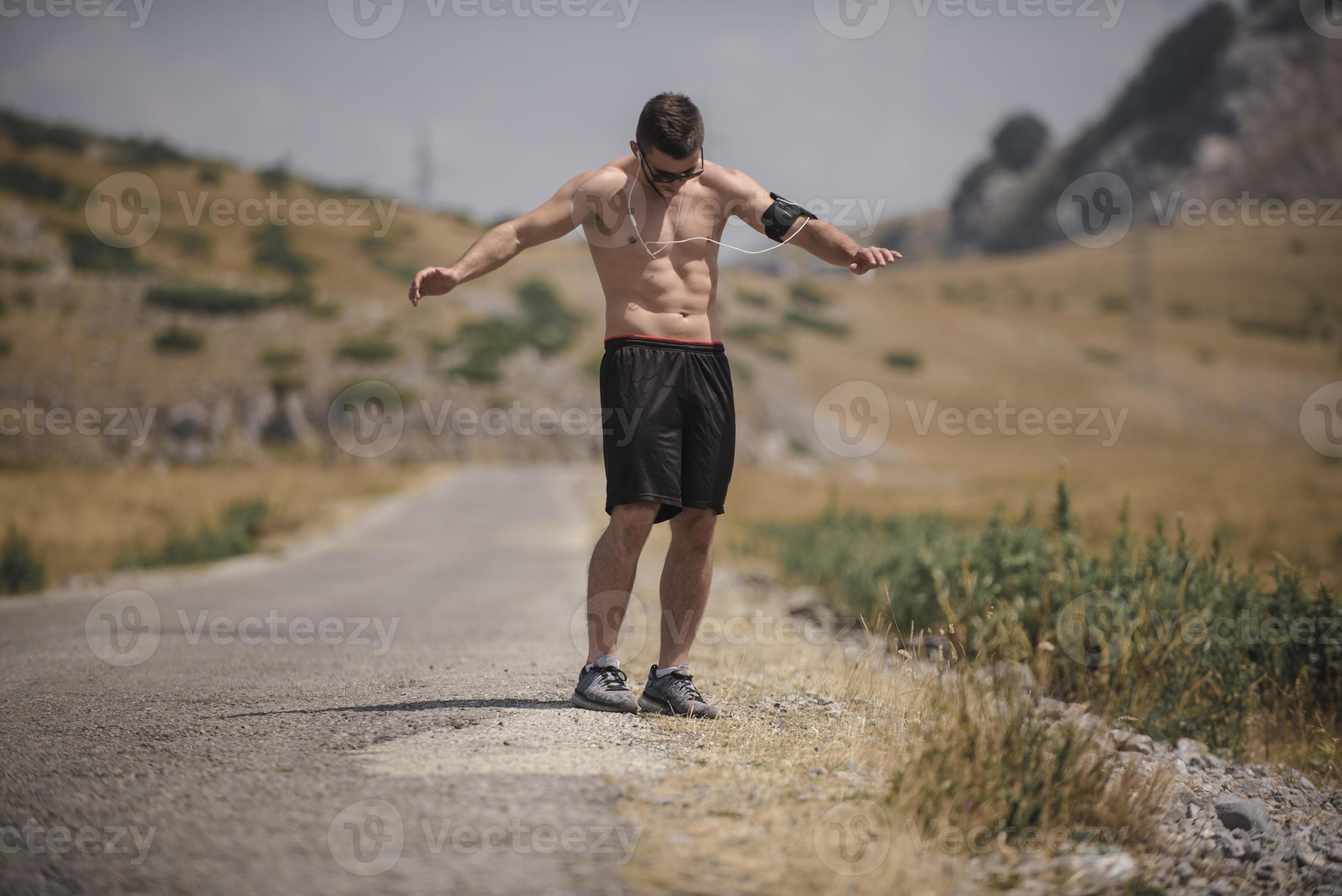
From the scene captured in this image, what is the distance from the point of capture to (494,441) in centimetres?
4181

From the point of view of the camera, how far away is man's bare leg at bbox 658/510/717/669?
11.9 feet

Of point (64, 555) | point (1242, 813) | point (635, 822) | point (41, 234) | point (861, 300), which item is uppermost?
point (861, 300)

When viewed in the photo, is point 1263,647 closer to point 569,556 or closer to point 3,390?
point 569,556

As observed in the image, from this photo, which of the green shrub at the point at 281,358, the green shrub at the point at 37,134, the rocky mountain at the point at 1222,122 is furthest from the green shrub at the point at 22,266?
the rocky mountain at the point at 1222,122

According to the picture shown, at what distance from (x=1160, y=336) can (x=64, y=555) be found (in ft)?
228

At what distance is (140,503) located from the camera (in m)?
14.3

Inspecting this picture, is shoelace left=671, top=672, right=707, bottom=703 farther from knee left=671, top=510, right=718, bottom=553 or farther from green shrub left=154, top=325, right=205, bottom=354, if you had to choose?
green shrub left=154, top=325, right=205, bottom=354

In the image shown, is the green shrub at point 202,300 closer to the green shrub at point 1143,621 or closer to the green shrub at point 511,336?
the green shrub at point 511,336

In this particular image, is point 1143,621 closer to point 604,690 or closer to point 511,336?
point 604,690

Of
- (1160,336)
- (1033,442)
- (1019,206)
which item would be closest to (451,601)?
(1033,442)

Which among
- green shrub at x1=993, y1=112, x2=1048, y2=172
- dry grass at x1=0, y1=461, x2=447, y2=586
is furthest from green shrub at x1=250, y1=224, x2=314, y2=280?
green shrub at x1=993, y1=112, x2=1048, y2=172

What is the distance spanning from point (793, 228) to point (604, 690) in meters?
1.98

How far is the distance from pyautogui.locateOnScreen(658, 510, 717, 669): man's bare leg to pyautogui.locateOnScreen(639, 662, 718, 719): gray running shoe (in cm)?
5

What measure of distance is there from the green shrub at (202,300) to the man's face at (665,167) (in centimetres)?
4350
